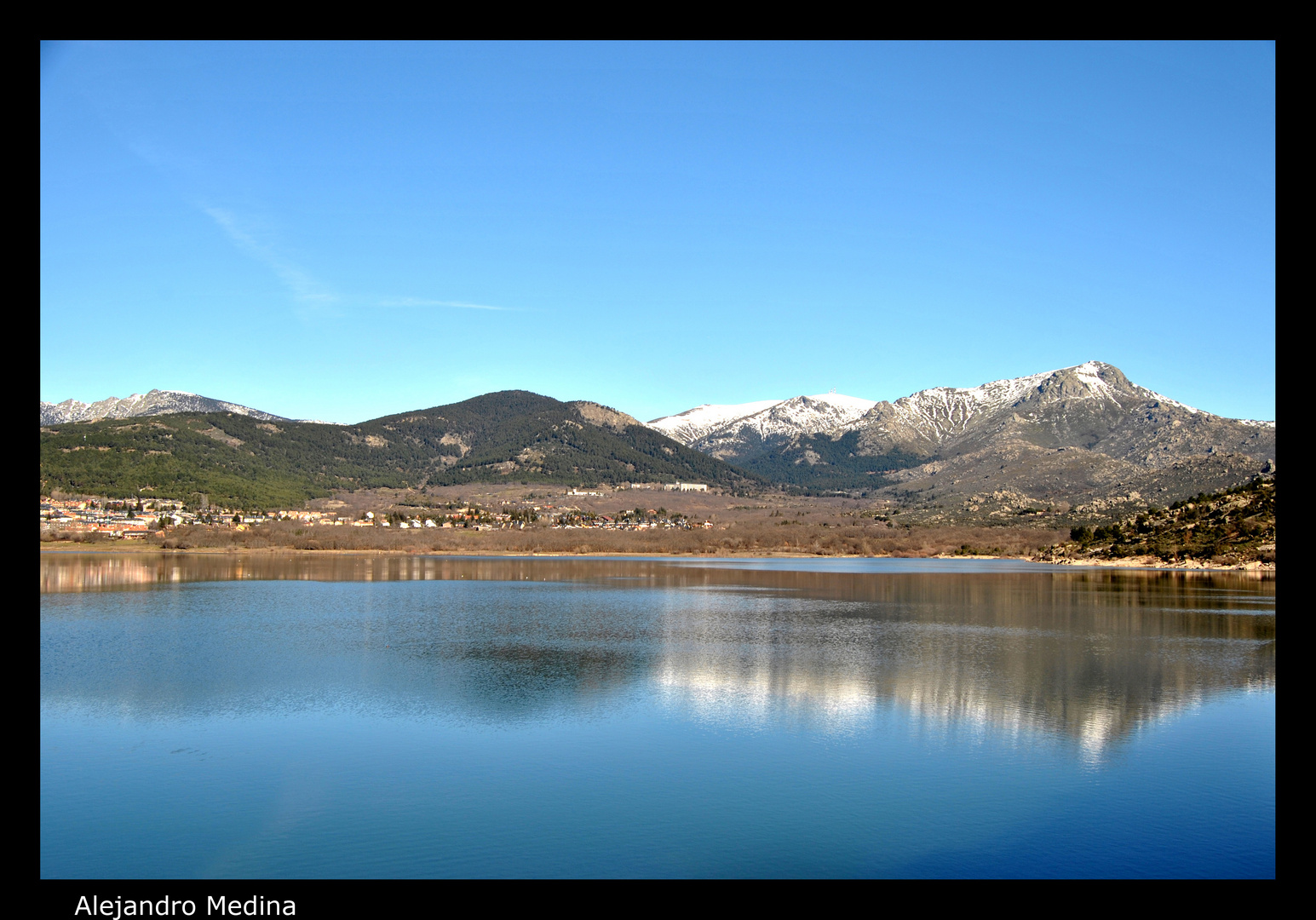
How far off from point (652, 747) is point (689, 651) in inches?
595

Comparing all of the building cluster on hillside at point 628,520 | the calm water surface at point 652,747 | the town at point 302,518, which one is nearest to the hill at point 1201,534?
the calm water surface at point 652,747

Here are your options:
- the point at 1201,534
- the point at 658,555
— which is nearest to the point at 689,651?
the point at 1201,534

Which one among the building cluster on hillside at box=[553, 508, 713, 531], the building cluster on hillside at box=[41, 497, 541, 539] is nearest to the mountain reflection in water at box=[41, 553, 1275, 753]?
the building cluster on hillside at box=[41, 497, 541, 539]

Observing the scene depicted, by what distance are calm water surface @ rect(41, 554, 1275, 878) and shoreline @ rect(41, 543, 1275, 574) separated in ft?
167

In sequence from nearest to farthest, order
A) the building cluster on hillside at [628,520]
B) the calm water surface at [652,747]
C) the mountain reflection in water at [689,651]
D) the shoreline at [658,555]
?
the calm water surface at [652,747] → the mountain reflection in water at [689,651] → the shoreline at [658,555] → the building cluster on hillside at [628,520]

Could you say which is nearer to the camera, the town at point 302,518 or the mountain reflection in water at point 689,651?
the mountain reflection in water at point 689,651

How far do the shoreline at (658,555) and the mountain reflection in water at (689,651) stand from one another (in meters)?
21.4

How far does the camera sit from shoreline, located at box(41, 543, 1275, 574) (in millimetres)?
91750

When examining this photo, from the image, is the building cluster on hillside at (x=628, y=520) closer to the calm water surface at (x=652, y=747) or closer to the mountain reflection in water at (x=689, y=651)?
the mountain reflection in water at (x=689, y=651)

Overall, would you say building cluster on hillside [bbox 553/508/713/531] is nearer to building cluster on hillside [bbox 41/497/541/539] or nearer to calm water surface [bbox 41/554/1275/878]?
building cluster on hillside [bbox 41/497/541/539]

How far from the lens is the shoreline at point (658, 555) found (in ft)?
301
